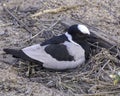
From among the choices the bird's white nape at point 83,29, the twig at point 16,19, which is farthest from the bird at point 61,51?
the twig at point 16,19

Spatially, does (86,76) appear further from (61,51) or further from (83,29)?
(83,29)

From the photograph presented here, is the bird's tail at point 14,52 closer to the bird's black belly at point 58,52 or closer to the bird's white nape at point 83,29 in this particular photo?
the bird's black belly at point 58,52

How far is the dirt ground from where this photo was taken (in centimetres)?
456

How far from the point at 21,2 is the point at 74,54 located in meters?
1.39

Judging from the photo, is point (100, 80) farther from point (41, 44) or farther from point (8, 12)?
point (8, 12)

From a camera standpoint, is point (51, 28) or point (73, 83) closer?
point (73, 83)

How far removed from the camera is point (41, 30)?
17.9ft

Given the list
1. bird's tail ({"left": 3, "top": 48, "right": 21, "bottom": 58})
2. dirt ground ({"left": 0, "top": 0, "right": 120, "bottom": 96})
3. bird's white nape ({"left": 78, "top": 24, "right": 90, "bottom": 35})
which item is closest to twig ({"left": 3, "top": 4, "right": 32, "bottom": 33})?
dirt ground ({"left": 0, "top": 0, "right": 120, "bottom": 96})

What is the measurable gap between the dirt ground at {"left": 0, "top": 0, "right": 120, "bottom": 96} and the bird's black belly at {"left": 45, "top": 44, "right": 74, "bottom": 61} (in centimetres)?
15

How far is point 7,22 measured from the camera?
18.6ft

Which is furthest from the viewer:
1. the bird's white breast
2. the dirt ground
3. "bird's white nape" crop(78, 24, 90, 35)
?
"bird's white nape" crop(78, 24, 90, 35)

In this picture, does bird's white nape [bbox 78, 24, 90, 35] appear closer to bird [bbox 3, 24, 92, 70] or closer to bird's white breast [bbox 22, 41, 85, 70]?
bird [bbox 3, 24, 92, 70]

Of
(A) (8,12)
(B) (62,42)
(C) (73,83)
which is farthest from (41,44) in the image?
(A) (8,12)

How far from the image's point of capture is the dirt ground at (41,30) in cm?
456
